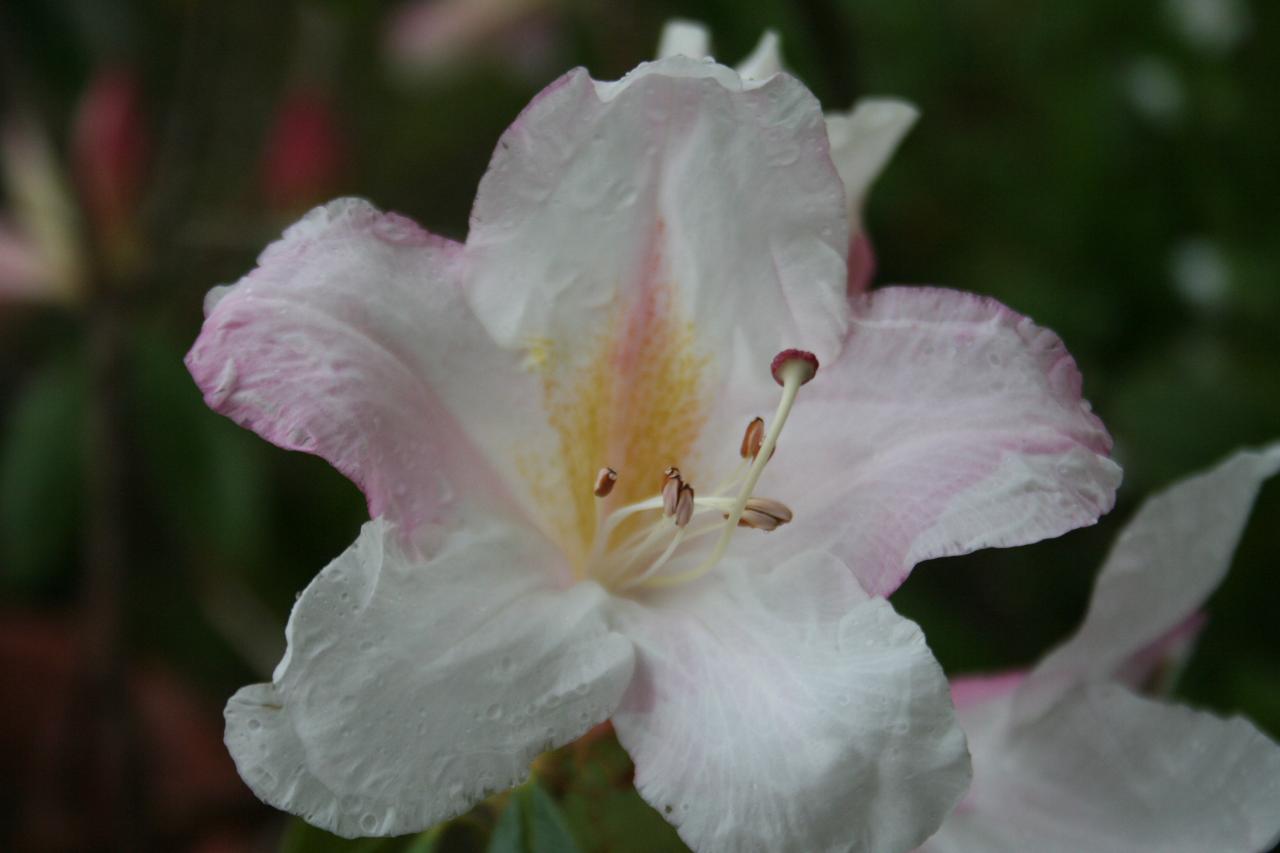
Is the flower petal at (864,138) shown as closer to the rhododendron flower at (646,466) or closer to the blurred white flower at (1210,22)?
the rhododendron flower at (646,466)

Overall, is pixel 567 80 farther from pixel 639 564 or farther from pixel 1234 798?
pixel 1234 798

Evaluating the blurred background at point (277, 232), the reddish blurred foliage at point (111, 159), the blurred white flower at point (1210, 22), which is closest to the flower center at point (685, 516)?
the blurred background at point (277, 232)

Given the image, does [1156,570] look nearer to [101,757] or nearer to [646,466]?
[646,466]

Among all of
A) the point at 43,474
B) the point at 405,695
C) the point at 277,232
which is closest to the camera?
the point at 405,695

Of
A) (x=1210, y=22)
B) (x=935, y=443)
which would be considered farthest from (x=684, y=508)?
(x=1210, y=22)

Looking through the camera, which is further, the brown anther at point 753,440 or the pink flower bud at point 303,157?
the pink flower bud at point 303,157
